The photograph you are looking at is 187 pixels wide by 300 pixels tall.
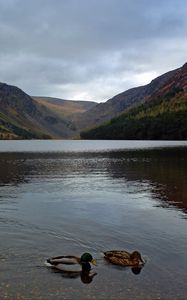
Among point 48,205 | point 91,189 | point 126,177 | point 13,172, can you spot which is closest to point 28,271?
point 48,205

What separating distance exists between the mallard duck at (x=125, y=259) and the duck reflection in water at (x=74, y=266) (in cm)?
117

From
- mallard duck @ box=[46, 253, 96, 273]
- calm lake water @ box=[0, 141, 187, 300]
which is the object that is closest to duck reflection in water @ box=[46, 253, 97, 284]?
mallard duck @ box=[46, 253, 96, 273]

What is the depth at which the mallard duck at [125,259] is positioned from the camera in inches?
949

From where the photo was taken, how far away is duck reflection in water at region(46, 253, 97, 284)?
890 inches

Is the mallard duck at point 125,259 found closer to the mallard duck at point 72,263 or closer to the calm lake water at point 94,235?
the calm lake water at point 94,235

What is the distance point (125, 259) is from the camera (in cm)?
2428

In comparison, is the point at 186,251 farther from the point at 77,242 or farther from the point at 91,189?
the point at 91,189

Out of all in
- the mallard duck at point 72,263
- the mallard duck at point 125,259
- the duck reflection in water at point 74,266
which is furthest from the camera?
the mallard duck at point 125,259

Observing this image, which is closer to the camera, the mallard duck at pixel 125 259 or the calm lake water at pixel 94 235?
the calm lake water at pixel 94 235

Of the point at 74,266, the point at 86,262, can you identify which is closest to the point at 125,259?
the point at 86,262

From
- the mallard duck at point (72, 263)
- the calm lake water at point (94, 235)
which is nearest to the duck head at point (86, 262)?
the mallard duck at point (72, 263)

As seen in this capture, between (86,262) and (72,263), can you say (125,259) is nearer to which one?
(86,262)

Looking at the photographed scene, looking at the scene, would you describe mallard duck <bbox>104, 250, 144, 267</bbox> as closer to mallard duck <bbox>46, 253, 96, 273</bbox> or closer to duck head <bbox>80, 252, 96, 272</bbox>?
A: mallard duck <bbox>46, 253, 96, 273</bbox>

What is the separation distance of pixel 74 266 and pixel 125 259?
10.4 ft
